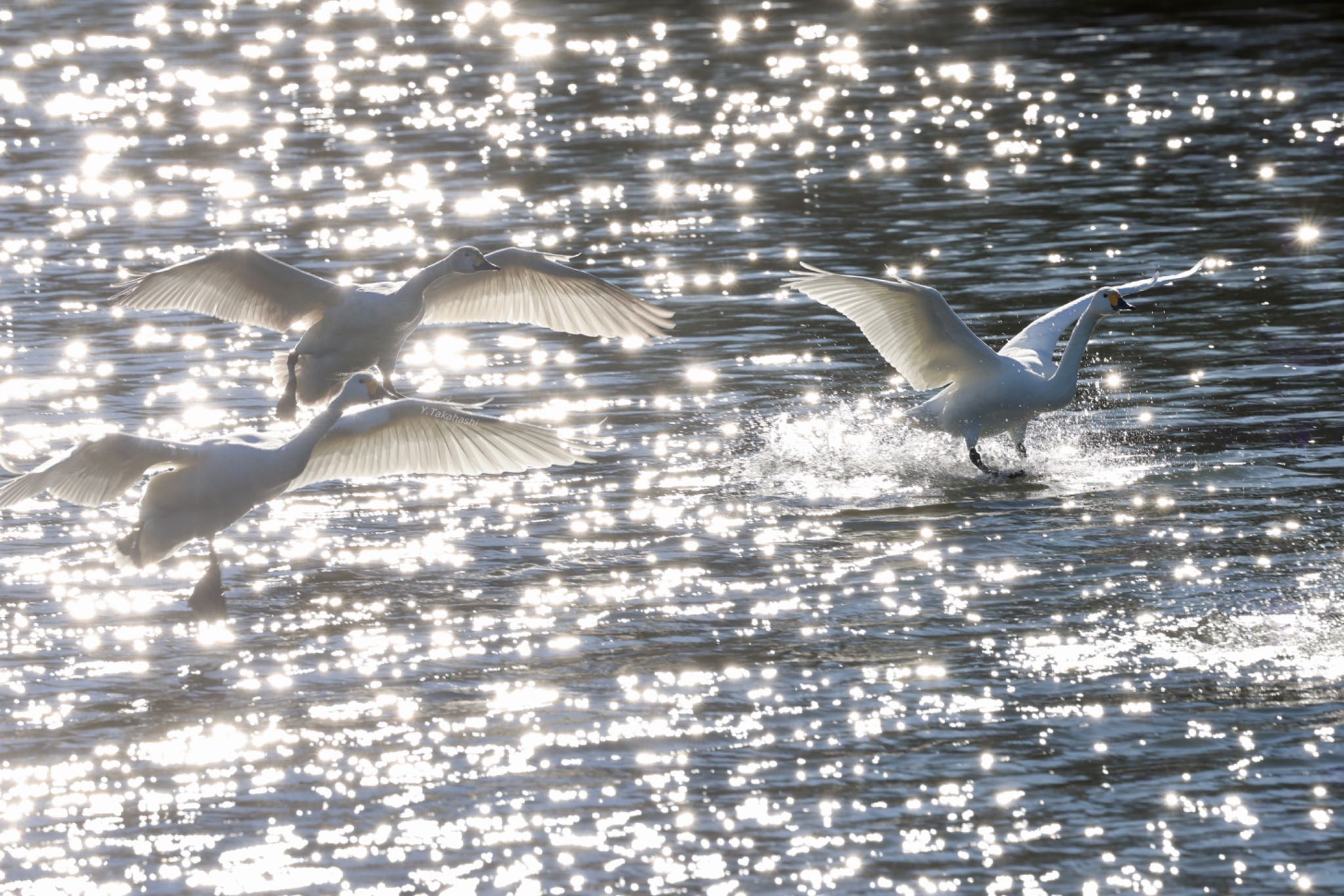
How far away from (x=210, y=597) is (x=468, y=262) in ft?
13.4

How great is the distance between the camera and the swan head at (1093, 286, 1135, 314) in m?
14.4

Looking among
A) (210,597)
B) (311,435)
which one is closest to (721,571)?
(311,435)

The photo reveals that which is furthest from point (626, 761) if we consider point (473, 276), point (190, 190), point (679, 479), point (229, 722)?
point (190, 190)

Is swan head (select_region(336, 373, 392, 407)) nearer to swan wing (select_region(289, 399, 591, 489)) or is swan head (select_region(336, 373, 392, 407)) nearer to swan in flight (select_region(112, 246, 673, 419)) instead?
swan wing (select_region(289, 399, 591, 489))

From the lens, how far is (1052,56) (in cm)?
3488

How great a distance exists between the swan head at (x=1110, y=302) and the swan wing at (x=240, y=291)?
205 inches

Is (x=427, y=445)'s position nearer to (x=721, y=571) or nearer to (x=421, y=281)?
(x=721, y=571)

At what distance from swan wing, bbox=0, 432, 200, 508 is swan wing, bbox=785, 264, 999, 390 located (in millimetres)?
4684

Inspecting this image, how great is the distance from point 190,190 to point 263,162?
198cm

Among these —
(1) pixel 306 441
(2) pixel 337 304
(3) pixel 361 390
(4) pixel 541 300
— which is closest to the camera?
(1) pixel 306 441

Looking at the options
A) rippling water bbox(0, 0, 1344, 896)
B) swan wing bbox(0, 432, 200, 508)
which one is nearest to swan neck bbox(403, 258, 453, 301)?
rippling water bbox(0, 0, 1344, 896)

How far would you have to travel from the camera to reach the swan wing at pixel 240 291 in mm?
14148

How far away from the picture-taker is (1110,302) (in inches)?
567

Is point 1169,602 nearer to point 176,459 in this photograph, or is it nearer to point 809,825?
point 809,825
